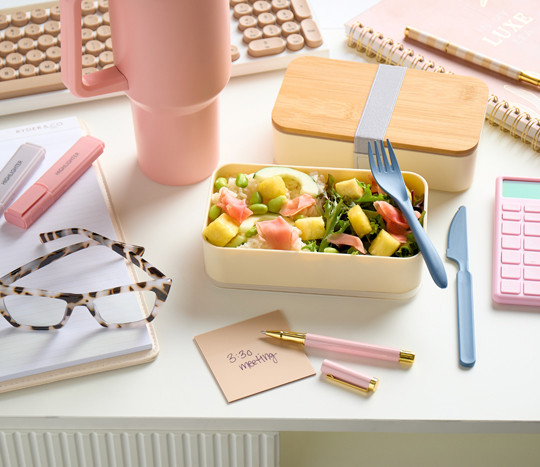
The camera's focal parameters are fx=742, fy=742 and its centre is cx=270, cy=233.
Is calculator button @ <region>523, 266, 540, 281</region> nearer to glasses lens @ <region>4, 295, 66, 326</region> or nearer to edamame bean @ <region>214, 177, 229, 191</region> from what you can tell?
edamame bean @ <region>214, 177, 229, 191</region>

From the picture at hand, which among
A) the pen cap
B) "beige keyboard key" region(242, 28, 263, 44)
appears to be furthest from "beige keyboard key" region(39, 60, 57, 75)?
"beige keyboard key" region(242, 28, 263, 44)

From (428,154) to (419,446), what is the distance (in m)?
0.40

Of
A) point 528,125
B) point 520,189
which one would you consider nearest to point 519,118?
point 528,125

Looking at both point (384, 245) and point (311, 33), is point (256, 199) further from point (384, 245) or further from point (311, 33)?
point (311, 33)

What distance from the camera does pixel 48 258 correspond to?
764 mm

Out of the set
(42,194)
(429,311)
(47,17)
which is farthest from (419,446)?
(47,17)

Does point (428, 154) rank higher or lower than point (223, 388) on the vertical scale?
higher

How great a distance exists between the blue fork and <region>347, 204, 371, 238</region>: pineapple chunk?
37mm

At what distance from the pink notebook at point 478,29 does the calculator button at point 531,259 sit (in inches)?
10.4

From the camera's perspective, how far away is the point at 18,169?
0.88m

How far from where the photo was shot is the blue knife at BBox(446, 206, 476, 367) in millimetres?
721

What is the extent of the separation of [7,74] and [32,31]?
8 cm

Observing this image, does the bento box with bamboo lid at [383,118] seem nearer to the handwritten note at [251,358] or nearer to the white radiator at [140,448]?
the handwritten note at [251,358]

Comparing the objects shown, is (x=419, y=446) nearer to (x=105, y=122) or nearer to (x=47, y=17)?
(x=105, y=122)
